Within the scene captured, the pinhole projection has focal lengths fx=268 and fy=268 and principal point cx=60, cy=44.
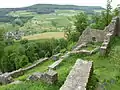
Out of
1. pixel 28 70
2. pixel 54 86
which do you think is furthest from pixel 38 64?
pixel 54 86

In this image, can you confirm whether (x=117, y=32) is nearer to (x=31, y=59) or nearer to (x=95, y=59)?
(x=95, y=59)

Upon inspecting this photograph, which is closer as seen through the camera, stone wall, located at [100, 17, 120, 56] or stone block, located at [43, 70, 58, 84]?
stone block, located at [43, 70, 58, 84]

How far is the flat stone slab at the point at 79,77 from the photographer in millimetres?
14280

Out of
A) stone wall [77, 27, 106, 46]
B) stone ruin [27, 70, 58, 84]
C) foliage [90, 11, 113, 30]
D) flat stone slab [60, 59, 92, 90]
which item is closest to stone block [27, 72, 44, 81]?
stone ruin [27, 70, 58, 84]

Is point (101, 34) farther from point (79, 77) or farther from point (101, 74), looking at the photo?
point (79, 77)

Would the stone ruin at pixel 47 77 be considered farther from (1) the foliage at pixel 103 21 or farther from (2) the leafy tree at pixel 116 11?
(2) the leafy tree at pixel 116 11

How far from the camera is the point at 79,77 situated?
16.1 metres

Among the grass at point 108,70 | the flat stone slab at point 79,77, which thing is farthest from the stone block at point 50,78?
the grass at point 108,70

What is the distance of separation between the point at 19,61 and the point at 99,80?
43.3 meters

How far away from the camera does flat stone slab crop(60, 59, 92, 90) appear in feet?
46.8

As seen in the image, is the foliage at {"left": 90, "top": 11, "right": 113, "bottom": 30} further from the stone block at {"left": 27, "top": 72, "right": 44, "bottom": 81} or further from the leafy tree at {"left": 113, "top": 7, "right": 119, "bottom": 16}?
the stone block at {"left": 27, "top": 72, "right": 44, "bottom": 81}

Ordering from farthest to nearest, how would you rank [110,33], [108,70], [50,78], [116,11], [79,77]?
[116,11] → [110,33] → [108,70] → [50,78] → [79,77]

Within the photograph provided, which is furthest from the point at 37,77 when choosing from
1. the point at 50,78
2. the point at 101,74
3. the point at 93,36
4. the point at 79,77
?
the point at 93,36

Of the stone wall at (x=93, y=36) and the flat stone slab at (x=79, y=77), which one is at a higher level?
the flat stone slab at (x=79, y=77)
